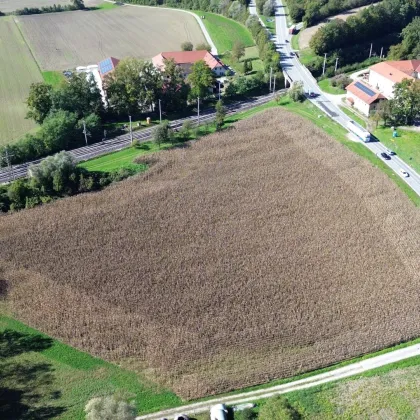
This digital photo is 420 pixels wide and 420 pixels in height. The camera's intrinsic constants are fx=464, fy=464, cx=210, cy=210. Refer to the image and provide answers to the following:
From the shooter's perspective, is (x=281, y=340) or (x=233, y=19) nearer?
(x=281, y=340)

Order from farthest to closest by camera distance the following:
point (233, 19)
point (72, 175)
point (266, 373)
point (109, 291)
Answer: point (233, 19), point (72, 175), point (109, 291), point (266, 373)

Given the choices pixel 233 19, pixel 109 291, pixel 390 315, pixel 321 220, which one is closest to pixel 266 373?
pixel 390 315

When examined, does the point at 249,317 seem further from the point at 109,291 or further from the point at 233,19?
the point at 233,19

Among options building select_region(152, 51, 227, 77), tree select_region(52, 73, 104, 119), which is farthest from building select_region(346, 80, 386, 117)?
tree select_region(52, 73, 104, 119)

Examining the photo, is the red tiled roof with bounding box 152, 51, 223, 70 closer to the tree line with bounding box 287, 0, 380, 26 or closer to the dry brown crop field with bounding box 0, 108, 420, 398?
the tree line with bounding box 287, 0, 380, 26

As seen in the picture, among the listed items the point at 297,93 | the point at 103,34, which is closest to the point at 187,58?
the point at 297,93

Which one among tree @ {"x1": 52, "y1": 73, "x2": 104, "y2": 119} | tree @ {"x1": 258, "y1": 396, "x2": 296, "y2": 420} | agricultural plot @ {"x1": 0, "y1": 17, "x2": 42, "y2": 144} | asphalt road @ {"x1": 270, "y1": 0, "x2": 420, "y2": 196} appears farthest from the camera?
agricultural plot @ {"x1": 0, "y1": 17, "x2": 42, "y2": 144}

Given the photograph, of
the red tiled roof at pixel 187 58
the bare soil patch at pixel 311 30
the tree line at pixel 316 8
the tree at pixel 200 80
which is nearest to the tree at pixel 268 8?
the tree line at pixel 316 8
